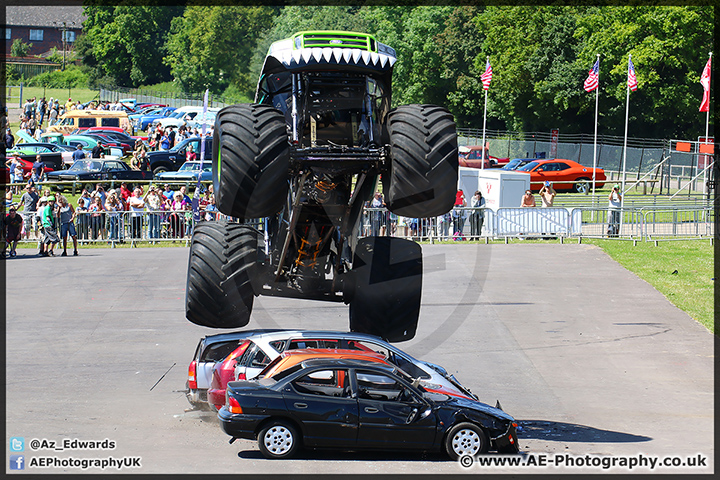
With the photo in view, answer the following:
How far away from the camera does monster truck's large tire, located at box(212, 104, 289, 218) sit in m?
7.94

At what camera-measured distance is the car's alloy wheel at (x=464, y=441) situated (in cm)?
1223

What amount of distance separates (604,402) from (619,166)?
1795 inches

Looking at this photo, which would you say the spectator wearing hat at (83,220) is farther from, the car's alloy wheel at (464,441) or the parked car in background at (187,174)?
the car's alloy wheel at (464,441)

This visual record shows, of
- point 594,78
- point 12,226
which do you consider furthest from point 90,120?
point 594,78

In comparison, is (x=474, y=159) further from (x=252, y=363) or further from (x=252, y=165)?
(x=252, y=165)

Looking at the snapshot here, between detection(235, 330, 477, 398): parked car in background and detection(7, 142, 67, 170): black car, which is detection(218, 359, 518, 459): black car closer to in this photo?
detection(235, 330, 477, 398): parked car in background

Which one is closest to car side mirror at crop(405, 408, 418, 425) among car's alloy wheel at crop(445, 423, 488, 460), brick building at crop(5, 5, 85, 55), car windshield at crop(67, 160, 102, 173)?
car's alloy wheel at crop(445, 423, 488, 460)

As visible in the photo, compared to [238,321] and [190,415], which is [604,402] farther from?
[238,321]

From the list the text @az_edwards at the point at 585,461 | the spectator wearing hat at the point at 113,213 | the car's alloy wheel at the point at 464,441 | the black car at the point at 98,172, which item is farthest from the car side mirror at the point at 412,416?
the black car at the point at 98,172

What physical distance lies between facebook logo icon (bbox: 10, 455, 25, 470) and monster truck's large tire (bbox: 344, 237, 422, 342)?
193 inches

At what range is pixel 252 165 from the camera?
792 centimetres

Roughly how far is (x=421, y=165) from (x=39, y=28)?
137m

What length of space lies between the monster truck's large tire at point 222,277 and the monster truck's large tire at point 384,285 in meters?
1.19

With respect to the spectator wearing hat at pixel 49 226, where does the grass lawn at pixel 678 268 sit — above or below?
below
